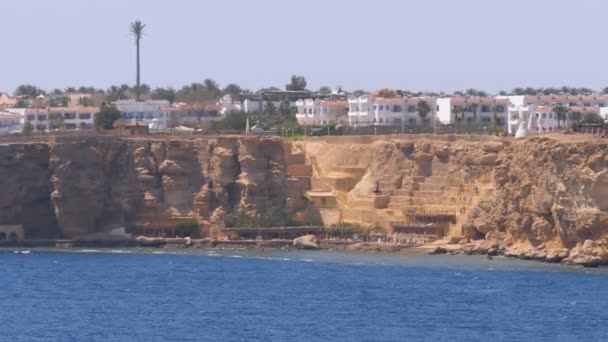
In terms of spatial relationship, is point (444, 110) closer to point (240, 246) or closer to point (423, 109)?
point (423, 109)

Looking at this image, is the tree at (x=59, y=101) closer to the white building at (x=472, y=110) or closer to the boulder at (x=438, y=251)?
the white building at (x=472, y=110)

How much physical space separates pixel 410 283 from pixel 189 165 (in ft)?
91.5

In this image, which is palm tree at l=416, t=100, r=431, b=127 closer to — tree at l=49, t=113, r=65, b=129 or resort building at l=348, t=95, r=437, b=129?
resort building at l=348, t=95, r=437, b=129

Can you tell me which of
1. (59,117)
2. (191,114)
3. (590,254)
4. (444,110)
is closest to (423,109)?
(444,110)

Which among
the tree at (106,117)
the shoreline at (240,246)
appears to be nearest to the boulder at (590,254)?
the shoreline at (240,246)

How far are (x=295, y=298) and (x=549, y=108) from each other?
51853 millimetres

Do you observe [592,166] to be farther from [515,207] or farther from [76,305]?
[76,305]

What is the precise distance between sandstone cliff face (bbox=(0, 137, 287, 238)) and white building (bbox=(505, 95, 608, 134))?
18.0 metres

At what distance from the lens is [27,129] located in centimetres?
12244

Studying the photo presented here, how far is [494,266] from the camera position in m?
88.9

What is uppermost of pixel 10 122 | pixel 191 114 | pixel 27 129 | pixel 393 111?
pixel 393 111

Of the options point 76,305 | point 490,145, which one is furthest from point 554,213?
point 76,305

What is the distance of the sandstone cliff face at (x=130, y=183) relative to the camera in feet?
Result: 343

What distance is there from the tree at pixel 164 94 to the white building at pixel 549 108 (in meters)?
35.0
